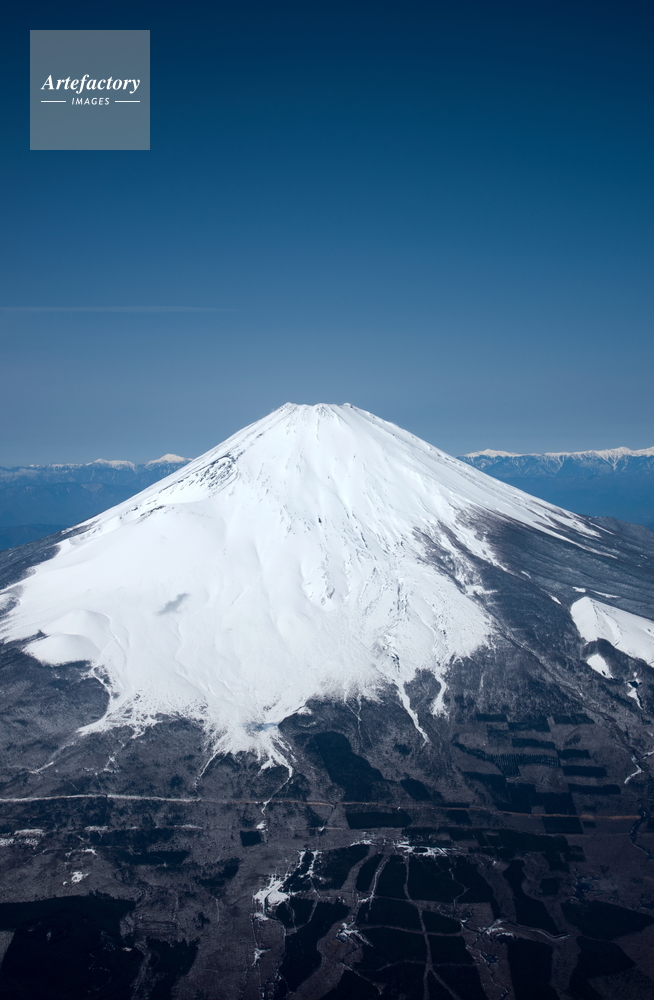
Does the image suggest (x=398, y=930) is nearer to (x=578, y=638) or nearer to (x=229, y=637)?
(x=229, y=637)

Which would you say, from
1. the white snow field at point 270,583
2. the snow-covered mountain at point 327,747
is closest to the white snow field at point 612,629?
the snow-covered mountain at point 327,747

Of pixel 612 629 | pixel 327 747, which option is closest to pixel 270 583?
pixel 327 747

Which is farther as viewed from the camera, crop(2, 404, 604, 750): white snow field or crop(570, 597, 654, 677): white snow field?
crop(570, 597, 654, 677): white snow field

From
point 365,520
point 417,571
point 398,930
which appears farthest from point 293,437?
point 398,930

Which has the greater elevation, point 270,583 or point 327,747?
point 270,583

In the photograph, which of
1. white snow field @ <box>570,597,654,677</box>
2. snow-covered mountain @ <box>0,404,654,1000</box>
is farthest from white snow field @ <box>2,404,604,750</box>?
white snow field @ <box>570,597,654,677</box>

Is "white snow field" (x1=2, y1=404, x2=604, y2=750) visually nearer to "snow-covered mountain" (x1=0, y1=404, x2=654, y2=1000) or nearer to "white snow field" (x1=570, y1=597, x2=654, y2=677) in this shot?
"snow-covered mountain" (x1=0, y1=404, x2=654, y2=1000)

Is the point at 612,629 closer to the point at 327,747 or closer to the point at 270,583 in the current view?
the point at 327,747
